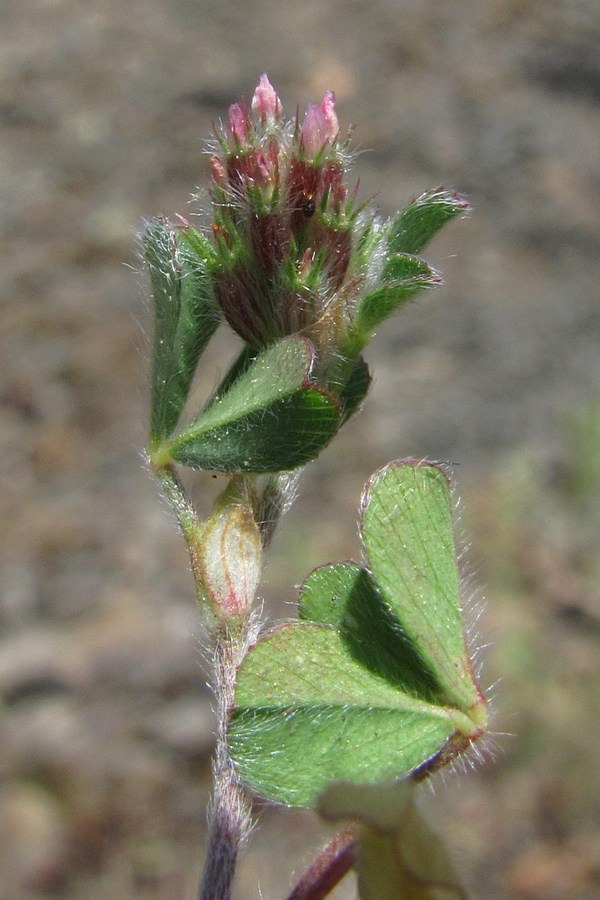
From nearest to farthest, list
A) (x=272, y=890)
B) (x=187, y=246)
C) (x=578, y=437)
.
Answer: (x=187, y=246), (x=272, y=890), (x=578, y=437)

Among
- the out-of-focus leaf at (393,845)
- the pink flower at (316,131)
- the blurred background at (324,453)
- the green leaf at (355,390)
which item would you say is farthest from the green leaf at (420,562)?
the blurred background at (324,453)

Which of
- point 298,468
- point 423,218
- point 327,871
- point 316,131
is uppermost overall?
point 316,131

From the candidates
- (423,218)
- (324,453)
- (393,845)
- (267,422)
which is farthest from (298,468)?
(324,453)

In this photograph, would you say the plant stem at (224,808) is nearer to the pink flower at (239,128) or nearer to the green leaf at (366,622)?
the green leaf at (366,622)

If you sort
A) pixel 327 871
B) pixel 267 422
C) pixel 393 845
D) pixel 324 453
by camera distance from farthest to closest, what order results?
pixel 324 453 < pixel 267 422 < pixel 327 871 < pixel 393 845

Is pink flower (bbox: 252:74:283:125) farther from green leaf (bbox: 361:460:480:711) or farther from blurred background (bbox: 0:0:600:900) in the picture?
blurred background (bbox: 0:0:600:900)

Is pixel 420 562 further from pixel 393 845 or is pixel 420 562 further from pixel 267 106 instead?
pixel 267 106

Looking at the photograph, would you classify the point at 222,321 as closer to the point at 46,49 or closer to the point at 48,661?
the point at 48,661

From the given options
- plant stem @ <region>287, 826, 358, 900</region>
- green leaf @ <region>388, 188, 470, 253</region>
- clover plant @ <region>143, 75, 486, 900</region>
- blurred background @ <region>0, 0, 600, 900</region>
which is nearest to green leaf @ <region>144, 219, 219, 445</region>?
clover plant @ <region>143, 75, 486, 900</region>

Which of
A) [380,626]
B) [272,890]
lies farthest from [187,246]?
[272,890]
